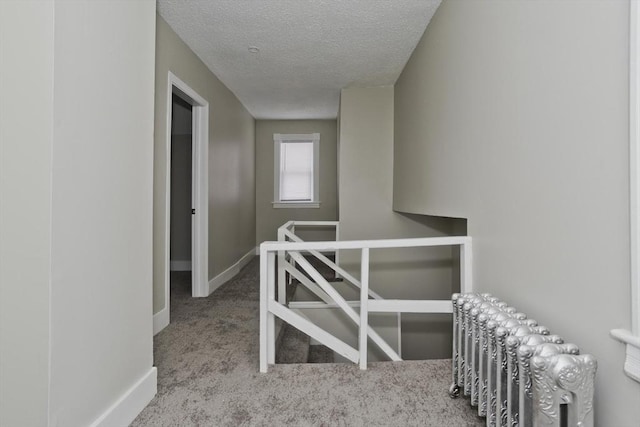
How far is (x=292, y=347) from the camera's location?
111 inches

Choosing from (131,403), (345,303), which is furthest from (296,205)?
(131,403)

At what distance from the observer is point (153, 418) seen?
5.23ft

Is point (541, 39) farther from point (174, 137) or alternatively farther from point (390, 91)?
point (174, 137)

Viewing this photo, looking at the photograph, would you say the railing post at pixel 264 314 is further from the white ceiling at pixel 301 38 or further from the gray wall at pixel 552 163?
the white ceiling at pixel 301 38

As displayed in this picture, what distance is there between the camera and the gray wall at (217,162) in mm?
2807

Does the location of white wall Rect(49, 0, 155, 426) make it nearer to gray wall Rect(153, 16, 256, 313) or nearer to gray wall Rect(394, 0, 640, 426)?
gray wall Rect(153, 16, 256, 313)

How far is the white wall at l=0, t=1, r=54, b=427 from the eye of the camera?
3.70 ft

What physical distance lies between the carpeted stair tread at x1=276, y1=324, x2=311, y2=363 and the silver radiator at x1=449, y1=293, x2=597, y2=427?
4.27 ft

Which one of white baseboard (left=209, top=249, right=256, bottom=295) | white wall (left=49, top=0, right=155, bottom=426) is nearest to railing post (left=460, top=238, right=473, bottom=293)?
white wall (left=49, top=0, right=155, bottom=426)

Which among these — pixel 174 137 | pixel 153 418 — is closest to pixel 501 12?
pixel 153 418

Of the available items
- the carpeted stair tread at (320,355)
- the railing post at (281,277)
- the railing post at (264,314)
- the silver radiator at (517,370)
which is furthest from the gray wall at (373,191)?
the silver radiator at (517,370)

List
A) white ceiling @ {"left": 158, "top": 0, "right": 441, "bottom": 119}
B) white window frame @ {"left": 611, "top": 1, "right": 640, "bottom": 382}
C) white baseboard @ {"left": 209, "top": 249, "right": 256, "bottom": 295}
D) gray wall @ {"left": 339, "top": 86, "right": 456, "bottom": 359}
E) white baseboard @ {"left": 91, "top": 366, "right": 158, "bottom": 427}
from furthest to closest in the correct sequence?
1. gray wall @ {"left": 339, "top": 86, "right": 456, "bottom": 359}
2. white baseboard @ {"left": 209, "top": 249, "right": 256, "bottom": 295}
3. white ceiling @ {"left": 158, "top": 0, "right": 441, "bottom": 119}
4. white baseboard @ {"left": 91, "top": 366, "right": 158, "bottom": 427}
5. white window frame @ {"left": 611, "top": 1, "right": 640, "bottom": 382}

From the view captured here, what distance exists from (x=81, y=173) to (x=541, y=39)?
1.75 metres

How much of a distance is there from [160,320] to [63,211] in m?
1.83
